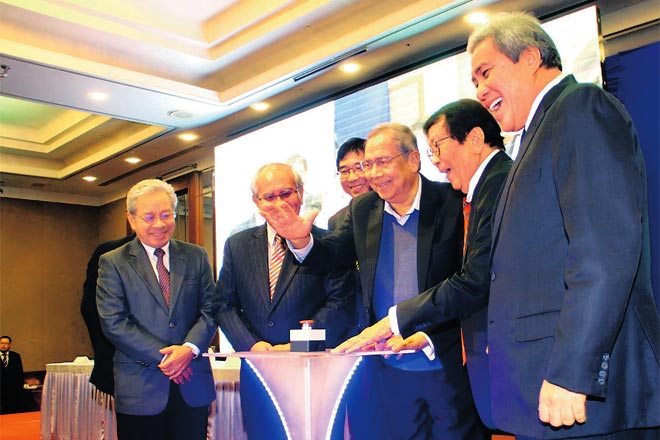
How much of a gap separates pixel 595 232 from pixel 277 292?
58.0 inches

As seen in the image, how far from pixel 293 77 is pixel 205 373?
3357 millimetres

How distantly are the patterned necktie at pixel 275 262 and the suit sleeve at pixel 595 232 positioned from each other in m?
1.42

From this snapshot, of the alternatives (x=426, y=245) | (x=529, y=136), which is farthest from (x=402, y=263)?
(x=529, y=136)

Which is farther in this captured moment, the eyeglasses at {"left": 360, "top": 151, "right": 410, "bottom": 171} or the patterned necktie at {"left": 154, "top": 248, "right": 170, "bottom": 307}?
the patterned necktie at {"left": 154, "top": 248, "right": 170, "bottom": 307}

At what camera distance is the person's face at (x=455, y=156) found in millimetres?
2289

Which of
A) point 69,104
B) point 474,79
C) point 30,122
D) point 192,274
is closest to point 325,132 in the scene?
point 69,104

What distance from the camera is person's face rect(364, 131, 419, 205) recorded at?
2.34 m

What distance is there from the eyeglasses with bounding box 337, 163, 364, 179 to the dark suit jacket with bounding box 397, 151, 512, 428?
1574 millimetres

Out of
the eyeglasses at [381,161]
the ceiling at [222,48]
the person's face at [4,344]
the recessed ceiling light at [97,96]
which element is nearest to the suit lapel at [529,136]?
the eyeglasses at [381,161]

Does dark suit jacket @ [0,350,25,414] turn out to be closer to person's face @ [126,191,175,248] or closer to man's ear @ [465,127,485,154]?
person's face @ [126,191,175,248]

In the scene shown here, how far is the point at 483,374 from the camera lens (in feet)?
6.31

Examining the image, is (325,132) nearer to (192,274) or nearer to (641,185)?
(192,274)

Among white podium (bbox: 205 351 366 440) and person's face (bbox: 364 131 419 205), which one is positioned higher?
person's face (bbox: 364 131 419 205)

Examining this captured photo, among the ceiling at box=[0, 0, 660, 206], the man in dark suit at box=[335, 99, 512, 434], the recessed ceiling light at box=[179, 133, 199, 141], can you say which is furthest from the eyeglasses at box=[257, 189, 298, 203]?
the recessed ceiling light at box=[179, 133, 199, 141]
